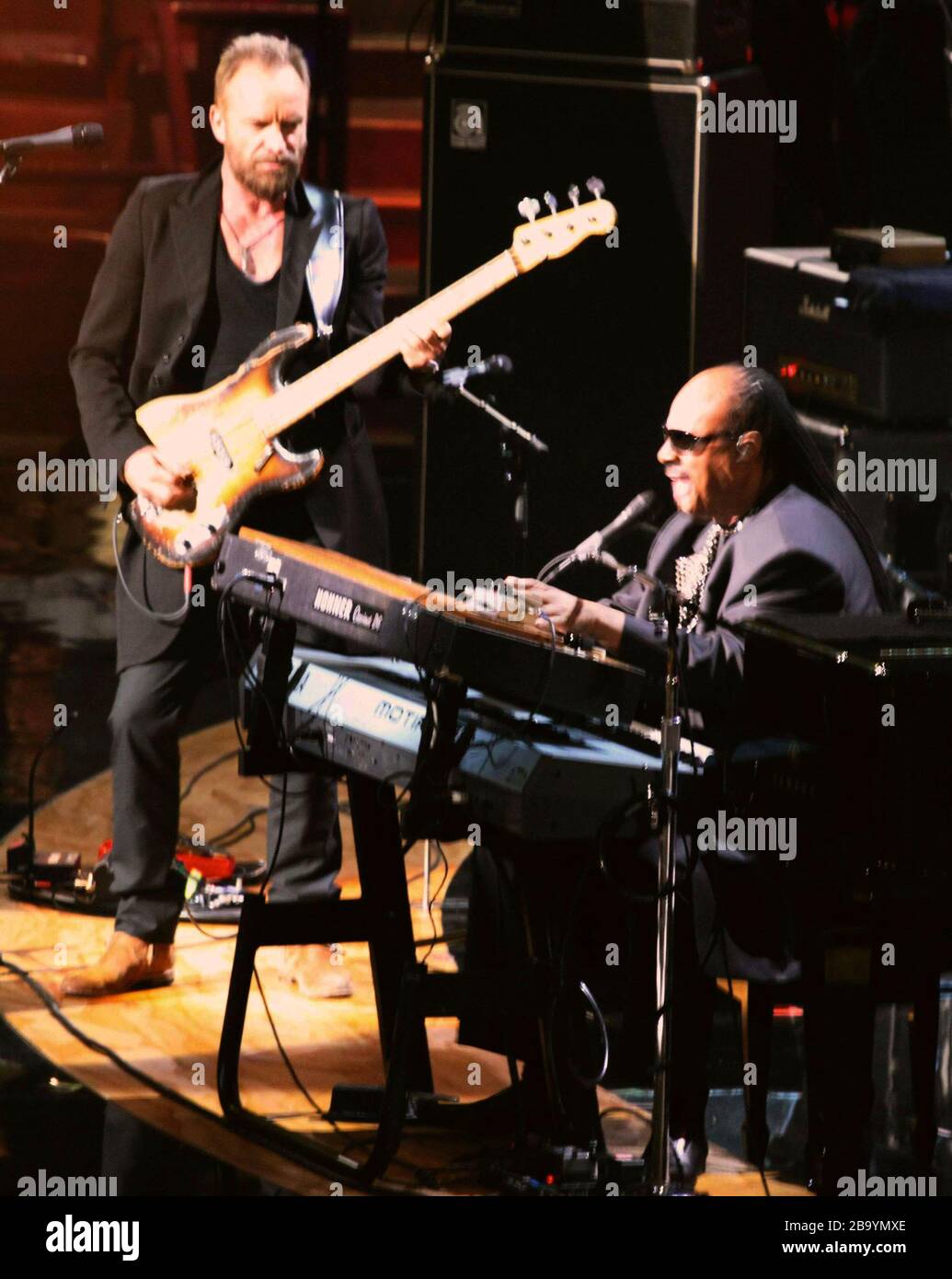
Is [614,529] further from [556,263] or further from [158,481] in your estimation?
[556,263]

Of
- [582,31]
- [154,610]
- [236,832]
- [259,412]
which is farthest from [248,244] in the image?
[236,832]

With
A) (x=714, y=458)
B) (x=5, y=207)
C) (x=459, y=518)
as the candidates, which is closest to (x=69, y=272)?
(x=5, y=207)

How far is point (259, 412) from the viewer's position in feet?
16.2

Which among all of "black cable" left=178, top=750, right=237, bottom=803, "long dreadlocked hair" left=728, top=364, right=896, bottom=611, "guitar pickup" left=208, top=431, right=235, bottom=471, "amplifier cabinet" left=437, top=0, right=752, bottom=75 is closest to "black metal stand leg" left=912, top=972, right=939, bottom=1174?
"long dreadlocked hair" left=728, top=364, right=896, bottom=611

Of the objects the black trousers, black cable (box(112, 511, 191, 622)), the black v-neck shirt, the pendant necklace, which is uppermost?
the pendant necklace

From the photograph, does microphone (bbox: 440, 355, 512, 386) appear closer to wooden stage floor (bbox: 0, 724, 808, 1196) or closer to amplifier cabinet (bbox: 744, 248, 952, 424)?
amplifier cabinet (bbox: 744, 248, 952, 424)

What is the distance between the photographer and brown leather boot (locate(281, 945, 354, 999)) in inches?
205

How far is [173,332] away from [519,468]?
0.84 m

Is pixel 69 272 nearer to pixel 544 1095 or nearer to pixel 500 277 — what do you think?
pixel 500 277

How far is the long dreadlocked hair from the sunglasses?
2cm

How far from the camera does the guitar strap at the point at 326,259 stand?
4.99 metres

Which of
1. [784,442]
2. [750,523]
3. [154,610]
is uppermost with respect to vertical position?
[784,442]

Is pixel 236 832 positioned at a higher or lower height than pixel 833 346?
lower
